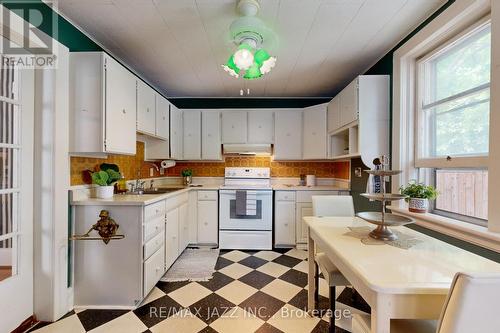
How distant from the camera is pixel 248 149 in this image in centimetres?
350

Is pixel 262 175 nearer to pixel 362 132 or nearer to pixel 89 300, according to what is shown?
pixel 362 132

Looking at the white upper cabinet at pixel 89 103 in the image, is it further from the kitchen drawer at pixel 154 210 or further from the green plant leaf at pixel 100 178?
the kitchen drawer at pixel 154 210

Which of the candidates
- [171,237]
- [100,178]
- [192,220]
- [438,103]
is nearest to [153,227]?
[171,237]

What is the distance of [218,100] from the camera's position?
3.72 m

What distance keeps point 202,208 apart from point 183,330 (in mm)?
1725

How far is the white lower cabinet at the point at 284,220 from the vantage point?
3193 mm

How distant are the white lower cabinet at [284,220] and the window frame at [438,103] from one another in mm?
1639

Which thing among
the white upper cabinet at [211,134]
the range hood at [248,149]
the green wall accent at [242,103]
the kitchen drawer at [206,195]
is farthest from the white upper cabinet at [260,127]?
the kitchen drawer at [206,195]

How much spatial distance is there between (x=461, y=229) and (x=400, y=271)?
2.78 feet

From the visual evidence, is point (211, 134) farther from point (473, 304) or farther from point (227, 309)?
point (473, 304)

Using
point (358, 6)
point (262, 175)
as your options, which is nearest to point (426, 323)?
point (358, 6)

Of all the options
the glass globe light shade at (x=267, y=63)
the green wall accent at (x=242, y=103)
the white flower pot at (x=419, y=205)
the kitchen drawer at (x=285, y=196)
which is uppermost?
the green wall accent at (x=242, y=103)

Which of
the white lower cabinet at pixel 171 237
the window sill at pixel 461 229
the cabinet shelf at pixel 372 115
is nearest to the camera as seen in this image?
the window sill at pixel 461 229

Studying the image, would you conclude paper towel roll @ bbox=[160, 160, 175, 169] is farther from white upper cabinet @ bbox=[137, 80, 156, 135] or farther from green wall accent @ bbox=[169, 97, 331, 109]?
green wall accent @ bbox=[169, 97, 331, 109]
